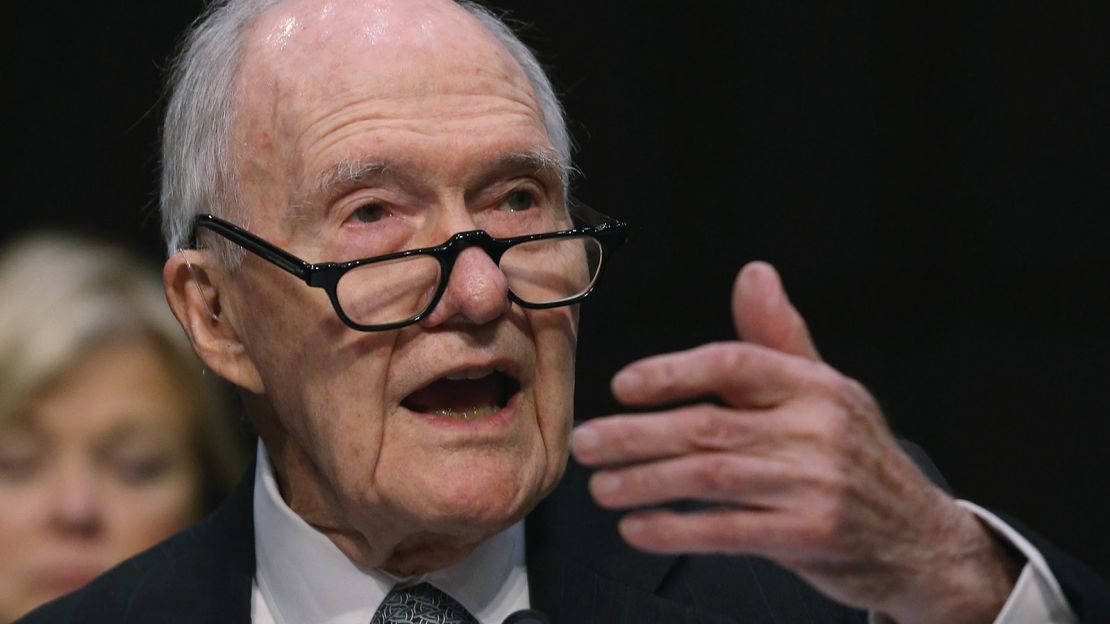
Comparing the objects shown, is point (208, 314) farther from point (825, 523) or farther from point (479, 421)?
point (825, 523)

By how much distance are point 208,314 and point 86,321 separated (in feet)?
3.85

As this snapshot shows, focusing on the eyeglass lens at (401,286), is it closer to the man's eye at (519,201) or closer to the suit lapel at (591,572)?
the man's eye at (519,201)

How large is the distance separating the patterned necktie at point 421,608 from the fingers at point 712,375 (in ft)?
2.22

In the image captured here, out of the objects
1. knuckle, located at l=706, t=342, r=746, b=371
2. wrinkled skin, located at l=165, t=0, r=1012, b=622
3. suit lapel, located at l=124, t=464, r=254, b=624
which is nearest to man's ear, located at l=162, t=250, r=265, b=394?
wrinkled skin, located at l=165, t=0, r=1012, b=622

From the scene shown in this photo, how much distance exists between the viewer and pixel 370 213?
6.16ft

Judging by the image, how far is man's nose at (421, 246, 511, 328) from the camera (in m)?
1.79

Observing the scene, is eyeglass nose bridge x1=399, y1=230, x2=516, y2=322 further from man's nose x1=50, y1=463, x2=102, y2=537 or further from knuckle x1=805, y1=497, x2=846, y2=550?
man's nose x1=50, y1=463, x2=102, y2=537

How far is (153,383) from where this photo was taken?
123 inches

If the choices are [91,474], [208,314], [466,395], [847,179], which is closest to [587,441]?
[466,395]

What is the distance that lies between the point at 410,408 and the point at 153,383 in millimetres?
1405

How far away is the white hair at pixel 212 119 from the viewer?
1993mm

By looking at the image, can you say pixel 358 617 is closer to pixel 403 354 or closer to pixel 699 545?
pixel 403 354

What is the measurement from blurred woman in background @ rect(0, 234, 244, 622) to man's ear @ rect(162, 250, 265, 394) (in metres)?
1.04

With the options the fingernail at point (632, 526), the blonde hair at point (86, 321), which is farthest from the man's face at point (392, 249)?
the blonde hair at point (86, 321)
